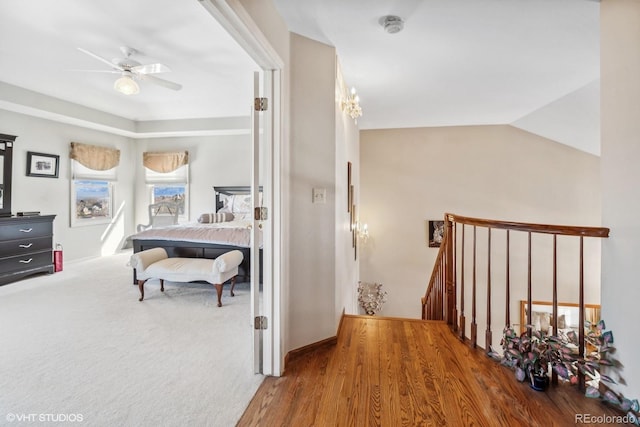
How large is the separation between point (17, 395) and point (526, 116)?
21.6 ft

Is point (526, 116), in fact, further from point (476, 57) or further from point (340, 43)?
point (340, 43)

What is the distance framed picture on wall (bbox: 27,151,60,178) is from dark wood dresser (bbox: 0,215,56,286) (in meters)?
0.99

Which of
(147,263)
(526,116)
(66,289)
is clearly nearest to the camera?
(147,263)

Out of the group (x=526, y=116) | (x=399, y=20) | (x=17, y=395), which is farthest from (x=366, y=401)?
(x=526, y=116)

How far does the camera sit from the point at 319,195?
2.42m

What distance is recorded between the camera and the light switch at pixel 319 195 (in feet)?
7.88

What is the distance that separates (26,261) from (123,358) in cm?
334

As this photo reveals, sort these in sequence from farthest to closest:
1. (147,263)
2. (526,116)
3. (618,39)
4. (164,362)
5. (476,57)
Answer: (526,116) < (147,263) < (476,57) < (164,362) < (618,39)

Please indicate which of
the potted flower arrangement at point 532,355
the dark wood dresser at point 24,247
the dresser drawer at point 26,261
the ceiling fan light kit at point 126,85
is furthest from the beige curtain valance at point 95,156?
the potted flower arrangement at point 532,355

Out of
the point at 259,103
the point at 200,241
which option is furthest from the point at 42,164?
the point at 259,103

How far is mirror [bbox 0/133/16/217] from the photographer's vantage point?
4.22 metres

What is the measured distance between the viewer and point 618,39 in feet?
5.95

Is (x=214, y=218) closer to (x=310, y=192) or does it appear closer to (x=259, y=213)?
(x=310, y=192)

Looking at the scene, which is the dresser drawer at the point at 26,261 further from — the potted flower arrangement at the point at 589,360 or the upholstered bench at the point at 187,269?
the potted flower arrangement at the point at 589,360
